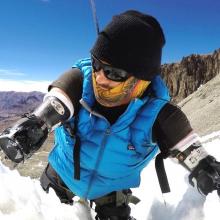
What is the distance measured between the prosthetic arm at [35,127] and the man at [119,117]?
0.03ft

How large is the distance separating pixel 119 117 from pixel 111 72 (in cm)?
42

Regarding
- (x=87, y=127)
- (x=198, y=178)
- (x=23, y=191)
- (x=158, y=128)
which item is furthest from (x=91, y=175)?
(x=23, y=191)

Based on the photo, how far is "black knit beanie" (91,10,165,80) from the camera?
11.6ft

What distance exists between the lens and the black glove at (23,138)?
2945 millimetres

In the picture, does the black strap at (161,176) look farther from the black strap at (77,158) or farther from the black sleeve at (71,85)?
the black sleeve at (71,85)

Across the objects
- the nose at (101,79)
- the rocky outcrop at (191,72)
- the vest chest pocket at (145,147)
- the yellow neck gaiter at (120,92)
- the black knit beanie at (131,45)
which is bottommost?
the rocky outcrop at (191,72)

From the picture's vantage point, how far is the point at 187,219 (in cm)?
301

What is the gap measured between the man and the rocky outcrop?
94167 mm

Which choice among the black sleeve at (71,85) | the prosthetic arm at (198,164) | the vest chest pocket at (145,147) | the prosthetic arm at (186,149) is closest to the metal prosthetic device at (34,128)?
the black sleeve at (71,85)

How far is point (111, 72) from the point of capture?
349 centimetres

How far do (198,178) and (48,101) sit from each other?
54.1 inches

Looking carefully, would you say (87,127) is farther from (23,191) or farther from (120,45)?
(23,191)

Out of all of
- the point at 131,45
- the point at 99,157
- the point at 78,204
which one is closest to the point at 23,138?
the point at 78,204

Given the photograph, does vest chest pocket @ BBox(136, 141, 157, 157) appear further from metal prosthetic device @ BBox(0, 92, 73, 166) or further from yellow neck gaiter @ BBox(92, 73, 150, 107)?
metal prosthetic device @ BBox(0, 92, 73, 166)
